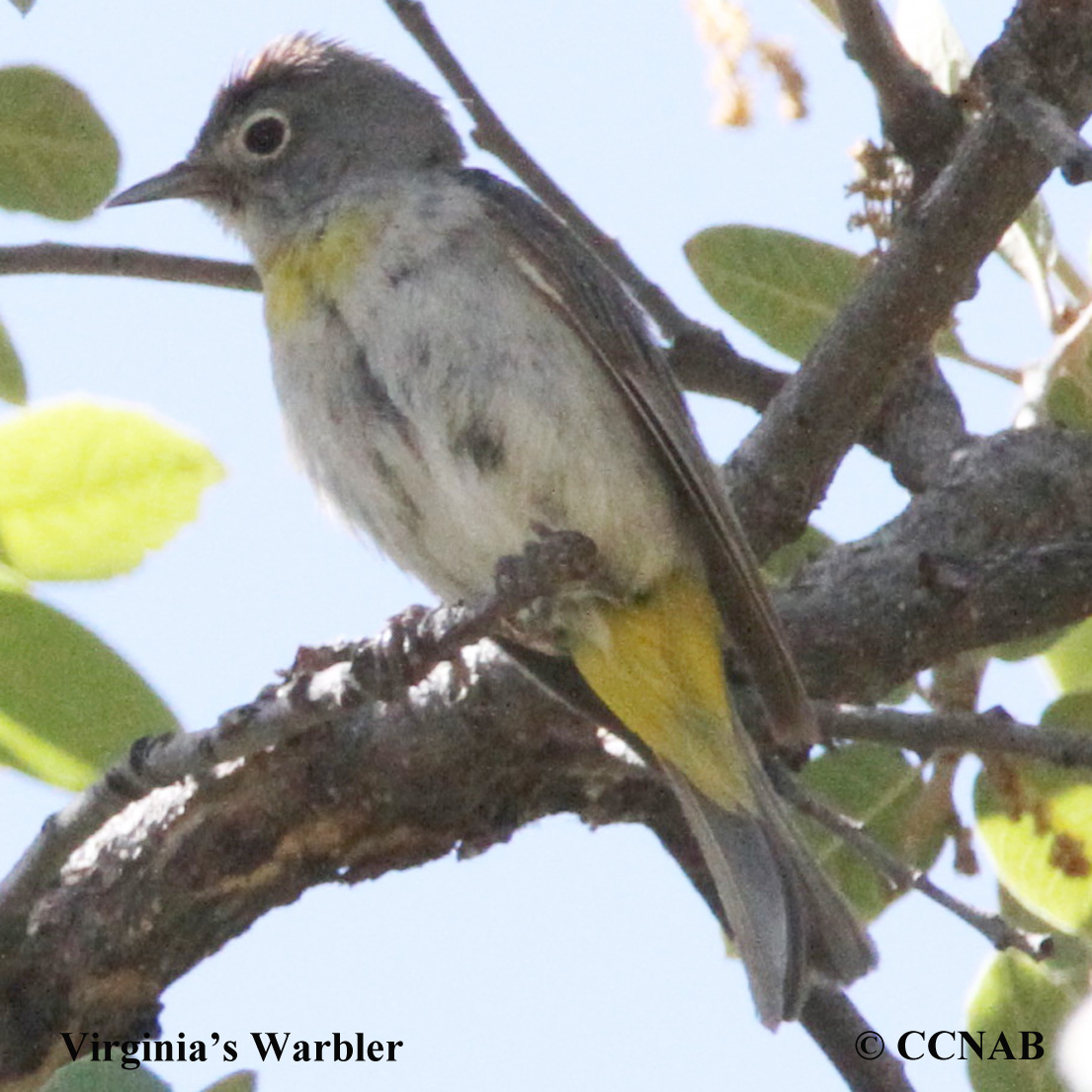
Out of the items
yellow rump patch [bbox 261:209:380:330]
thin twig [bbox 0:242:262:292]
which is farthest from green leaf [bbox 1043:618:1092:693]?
thin twig [bbox 0:242:262:292]

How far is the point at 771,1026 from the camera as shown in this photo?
9.93ft

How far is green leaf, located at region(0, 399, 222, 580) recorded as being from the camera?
2.78 metres

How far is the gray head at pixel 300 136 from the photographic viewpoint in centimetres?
415

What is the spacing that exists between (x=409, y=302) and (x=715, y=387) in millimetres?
957

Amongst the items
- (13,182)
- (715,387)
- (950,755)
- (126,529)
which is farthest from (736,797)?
(13,182)

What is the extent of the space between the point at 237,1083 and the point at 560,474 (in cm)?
160

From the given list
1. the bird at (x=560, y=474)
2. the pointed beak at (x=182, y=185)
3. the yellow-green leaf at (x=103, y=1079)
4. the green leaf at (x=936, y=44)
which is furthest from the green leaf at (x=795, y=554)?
the yellow-green leaf at (x=103, y=1079)

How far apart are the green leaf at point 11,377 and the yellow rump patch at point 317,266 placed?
583 mm

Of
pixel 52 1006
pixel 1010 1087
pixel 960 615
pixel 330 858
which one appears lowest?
pixel 1010 1087

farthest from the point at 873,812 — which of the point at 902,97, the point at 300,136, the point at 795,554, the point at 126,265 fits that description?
the point at 300,136

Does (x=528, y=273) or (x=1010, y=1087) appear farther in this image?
(x=528, y=273)

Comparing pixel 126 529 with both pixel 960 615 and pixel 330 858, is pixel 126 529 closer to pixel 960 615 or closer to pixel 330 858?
pixel 330 858

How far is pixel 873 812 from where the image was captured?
10.9ft

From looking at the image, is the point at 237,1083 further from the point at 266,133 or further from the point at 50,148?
the point at 266,133
